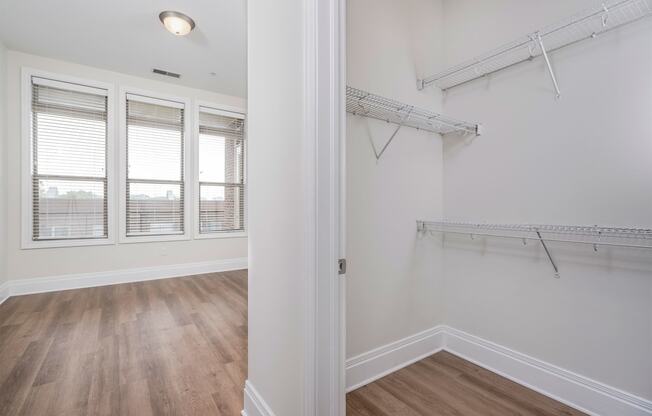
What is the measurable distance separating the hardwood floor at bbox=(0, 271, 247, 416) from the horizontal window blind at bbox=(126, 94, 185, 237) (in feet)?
3.76

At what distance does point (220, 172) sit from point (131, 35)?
7.07 ft

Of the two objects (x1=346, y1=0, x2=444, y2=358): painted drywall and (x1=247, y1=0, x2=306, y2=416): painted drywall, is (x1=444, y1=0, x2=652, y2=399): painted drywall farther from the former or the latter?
(x1=247, y1=0, x2=306, y2=416): painted drywall

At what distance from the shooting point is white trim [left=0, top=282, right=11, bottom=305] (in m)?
3.16

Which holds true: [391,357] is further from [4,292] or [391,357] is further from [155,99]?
[155,99]

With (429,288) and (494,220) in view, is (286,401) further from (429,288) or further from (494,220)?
(494,220)

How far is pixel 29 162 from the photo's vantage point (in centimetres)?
344

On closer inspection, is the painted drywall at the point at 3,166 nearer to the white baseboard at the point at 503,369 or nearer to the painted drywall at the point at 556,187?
the white baseboard at the point at 503,369

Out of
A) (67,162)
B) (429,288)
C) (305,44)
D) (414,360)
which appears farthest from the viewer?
(67,162)

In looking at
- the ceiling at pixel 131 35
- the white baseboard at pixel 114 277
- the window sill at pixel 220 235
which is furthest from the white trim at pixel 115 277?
the ceiling at pixel 131 35

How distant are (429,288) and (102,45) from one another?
4.33 meters

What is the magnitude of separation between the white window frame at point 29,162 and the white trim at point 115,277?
0.42 m

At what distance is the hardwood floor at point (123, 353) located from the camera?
1.62 metres

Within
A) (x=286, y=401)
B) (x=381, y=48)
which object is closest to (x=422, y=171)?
(x=381, y=48)

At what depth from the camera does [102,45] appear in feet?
10.7
